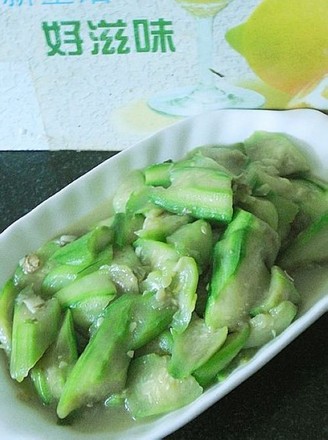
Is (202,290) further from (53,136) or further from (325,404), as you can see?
(53,136)

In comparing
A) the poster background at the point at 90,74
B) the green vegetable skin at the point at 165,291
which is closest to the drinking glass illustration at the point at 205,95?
the poster background at the point at 90,74

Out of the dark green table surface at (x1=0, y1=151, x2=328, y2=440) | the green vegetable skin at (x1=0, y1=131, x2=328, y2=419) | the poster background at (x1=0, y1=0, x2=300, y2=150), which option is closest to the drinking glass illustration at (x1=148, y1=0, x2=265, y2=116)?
the poster background at (x1=0, y1=0, x2=300, y2=150)

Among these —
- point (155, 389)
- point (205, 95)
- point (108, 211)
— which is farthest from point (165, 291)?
point (205, 95)

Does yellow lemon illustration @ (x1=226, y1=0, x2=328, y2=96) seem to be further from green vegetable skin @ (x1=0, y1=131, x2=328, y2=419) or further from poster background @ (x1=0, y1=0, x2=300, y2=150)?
green vegetable skin @ (x1=0, y1=131, x2=328, y2=419)

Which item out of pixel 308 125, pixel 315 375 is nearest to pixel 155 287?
pixel 315 375

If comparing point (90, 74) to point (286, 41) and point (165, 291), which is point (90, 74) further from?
point (165, 291)

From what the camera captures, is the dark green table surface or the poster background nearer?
the dark green table surface

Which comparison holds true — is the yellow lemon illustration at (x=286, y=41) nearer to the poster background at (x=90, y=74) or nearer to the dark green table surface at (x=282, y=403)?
the poster background at (x=90, y=74)
